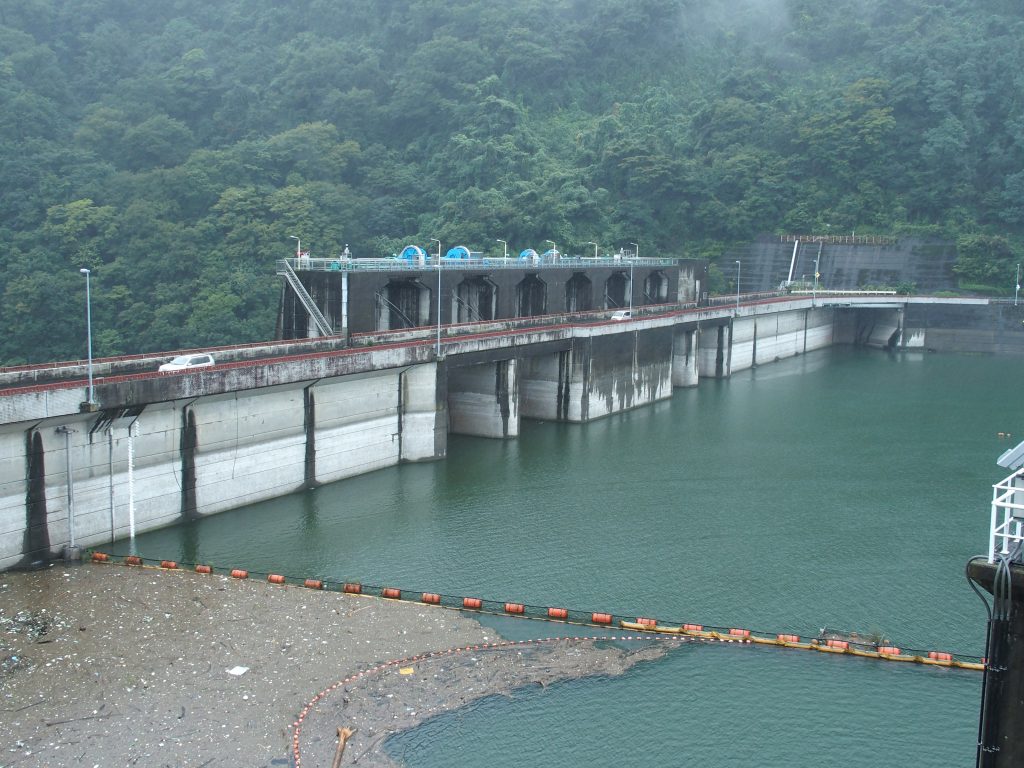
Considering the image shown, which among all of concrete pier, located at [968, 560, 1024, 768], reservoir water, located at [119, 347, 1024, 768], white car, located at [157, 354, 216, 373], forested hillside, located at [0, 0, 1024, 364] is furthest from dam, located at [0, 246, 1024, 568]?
concrete pier, located at [968, 560, 1024, 768]

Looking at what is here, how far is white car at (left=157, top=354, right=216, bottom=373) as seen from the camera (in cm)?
3684

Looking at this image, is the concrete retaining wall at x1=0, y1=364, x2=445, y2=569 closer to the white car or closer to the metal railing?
the white car

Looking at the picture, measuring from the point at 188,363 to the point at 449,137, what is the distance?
257 ft

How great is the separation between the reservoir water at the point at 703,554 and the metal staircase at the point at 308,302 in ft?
25.2

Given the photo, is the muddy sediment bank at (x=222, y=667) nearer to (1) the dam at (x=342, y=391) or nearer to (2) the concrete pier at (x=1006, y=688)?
(1) the dam at (x=342, y=391)

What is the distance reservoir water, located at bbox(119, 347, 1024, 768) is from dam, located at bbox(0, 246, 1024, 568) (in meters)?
1.42

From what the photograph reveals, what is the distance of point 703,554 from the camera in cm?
3466

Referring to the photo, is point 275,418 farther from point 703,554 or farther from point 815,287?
point 815,287

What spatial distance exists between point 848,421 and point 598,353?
14.4 metres

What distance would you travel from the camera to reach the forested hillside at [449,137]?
81125 millimetres

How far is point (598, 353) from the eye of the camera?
57812 millimetres

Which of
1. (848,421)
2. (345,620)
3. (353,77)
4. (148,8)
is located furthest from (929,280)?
(148,8)

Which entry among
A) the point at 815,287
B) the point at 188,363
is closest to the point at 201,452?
the point at 188,363

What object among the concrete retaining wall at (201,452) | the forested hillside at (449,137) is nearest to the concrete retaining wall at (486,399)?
the concrete retaining wall at (201,452)
